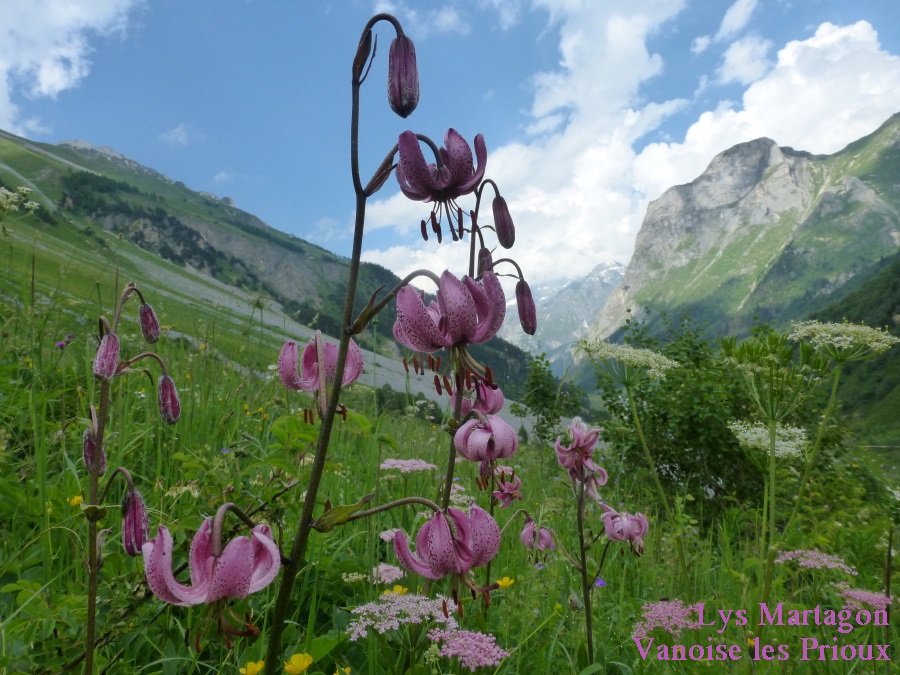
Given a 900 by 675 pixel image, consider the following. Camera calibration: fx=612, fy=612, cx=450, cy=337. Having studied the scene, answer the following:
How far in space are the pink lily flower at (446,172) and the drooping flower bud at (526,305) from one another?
322mm

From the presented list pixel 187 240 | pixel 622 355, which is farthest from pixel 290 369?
pixel 187 240

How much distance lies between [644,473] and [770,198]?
219 metres

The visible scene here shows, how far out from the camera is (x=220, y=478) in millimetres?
1967

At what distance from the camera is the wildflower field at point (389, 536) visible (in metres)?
1.17

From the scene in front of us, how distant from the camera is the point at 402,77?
118 centimetres

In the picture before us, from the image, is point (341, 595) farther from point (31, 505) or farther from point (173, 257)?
point (173, 257)

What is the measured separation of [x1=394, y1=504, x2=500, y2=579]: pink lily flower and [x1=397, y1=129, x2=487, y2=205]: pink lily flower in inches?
24.9

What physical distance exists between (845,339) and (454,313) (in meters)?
1.66

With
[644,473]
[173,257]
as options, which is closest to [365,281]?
[173,257]

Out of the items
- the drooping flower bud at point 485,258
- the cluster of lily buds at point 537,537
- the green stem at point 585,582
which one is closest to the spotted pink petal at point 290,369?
the drooping flower bud at point 485,258

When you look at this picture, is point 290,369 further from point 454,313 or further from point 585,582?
point 585,582

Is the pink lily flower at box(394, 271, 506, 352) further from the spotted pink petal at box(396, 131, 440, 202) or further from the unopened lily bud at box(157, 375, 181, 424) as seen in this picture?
the unopened lily bud at box(157, 375, 181, 424)

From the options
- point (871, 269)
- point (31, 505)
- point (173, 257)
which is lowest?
point (31, 505)

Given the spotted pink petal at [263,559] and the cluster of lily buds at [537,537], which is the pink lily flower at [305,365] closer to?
the spotted pink petal at [263,559]
